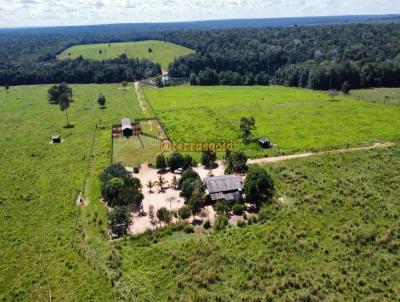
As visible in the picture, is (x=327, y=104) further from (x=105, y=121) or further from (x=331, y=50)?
(x=331, y=50)

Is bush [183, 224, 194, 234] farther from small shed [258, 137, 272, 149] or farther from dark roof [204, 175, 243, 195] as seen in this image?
small shed [258, 137, 272, 149]

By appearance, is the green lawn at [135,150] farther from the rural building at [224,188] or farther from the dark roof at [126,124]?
the rural building at [224,188]

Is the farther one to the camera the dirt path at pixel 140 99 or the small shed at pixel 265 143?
the dirt path at pixel 140 99

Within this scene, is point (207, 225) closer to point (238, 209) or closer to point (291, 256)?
point (238, 209)

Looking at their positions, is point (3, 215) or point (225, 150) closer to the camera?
point (3, 215)

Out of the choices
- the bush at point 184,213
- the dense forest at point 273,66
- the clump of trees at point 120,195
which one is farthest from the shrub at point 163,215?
the dense forest at point 273,66

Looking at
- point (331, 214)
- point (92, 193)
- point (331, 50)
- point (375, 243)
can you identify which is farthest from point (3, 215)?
point (331, 50)

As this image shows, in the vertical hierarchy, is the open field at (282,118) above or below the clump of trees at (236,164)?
below
